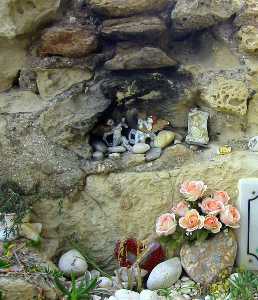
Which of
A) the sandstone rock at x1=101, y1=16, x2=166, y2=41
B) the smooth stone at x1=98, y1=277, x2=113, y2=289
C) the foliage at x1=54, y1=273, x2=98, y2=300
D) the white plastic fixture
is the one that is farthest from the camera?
the sandstone rock at x1=101, y1=16, x2=166, y2=41

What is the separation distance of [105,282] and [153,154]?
0.58 meters

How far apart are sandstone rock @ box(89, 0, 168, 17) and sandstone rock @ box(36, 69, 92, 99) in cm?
28

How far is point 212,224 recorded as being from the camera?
224 centimetres

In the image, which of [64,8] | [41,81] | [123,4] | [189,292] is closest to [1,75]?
[41,81]

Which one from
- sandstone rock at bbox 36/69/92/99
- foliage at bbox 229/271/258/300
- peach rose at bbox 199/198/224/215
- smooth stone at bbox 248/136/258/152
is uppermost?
sandstone rock at bbox 36/69/92/99

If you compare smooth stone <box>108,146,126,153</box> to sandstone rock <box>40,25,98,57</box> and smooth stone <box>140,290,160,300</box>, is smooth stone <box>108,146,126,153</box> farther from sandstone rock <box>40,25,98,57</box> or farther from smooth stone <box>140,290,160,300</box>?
smooth stone <box>140,290,160,300</box>

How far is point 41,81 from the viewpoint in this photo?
8.26 ft

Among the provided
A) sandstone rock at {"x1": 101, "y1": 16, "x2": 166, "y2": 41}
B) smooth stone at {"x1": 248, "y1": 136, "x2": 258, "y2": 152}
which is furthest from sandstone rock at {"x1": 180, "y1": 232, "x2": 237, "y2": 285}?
sandstone rock at {"x1": 101, "y1": 16, "x2": 166, "y2": 41}

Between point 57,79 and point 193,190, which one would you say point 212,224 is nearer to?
point 193,190

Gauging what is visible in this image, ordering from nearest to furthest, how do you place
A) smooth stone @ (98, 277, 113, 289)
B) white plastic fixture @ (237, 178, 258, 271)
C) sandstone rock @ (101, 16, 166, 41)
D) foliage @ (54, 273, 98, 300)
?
foliage @ (54, 273, 98, 300)
smooth stone @ (98, 277, 113, 289)
white plastic fixture @ (237, 178, 258, 271)
sandstone rock @ (101, 16, 166, 41)

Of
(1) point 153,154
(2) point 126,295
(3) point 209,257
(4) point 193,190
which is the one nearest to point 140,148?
(1) point 153,154

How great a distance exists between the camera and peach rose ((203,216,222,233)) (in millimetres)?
2236

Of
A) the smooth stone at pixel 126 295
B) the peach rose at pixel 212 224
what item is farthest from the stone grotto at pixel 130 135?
the smooth stone at pixel 126 295

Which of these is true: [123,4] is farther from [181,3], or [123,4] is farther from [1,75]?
[1,75]
